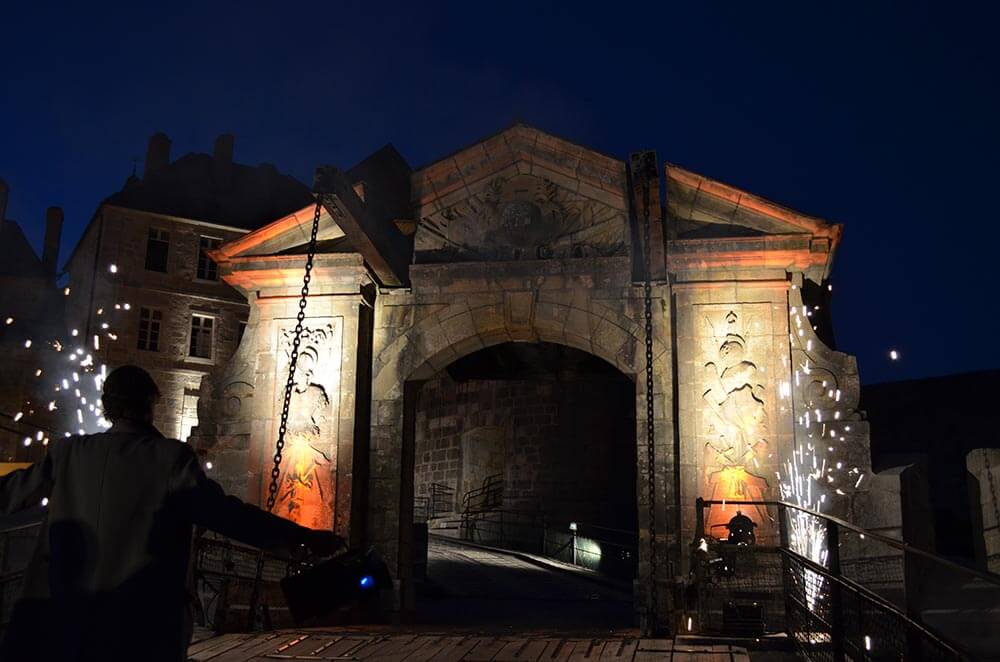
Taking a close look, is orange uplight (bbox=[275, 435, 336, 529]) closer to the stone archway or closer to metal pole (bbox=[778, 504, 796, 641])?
the stone archway

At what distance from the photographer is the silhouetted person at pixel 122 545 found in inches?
130

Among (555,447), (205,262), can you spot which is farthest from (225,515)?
(205,262)

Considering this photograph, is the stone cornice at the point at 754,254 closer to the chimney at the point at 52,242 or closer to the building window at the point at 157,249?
the building window at the point at 157,249

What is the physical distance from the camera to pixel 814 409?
9766 mm

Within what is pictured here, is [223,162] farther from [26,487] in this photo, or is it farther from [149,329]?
[26,487]

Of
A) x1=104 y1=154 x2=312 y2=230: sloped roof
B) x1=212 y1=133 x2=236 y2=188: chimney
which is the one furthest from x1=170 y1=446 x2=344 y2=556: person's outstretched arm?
x1=212 y1=133 x2=236 y2=188: chimney

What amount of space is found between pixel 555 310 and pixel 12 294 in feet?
79.5

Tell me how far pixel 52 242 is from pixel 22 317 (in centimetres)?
458

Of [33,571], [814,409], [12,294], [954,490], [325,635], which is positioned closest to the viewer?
[33,571]

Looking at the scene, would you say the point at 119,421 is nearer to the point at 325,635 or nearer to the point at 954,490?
the point at 325,635

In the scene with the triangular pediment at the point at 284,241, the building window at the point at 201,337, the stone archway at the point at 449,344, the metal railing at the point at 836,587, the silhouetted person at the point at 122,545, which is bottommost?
the metal railing at the point at 836,587

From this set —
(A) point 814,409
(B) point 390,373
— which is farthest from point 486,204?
(A) point 814,409

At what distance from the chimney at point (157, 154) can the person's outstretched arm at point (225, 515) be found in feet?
92.1

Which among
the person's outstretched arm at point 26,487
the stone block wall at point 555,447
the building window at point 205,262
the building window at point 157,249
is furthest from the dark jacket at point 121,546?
the building window at point 205,262
